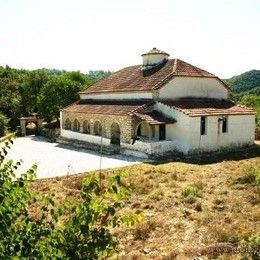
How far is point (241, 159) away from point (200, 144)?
3107 mm

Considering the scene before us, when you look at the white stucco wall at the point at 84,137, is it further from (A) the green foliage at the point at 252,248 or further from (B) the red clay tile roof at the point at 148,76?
(A) the green foliage at the point at 252,248

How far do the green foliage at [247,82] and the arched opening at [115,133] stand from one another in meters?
143

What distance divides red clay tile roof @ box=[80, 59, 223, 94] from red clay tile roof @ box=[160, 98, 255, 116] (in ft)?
6.56

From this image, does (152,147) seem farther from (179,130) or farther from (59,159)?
(59,159)

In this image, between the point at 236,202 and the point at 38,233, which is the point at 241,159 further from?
the point at 38,233

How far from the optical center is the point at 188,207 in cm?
1878

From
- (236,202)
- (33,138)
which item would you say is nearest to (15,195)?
(236,202)

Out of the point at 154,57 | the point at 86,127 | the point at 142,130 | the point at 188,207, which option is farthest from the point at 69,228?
the point at 86,127

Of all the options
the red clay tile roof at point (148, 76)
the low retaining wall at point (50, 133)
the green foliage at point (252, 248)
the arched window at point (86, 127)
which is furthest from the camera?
the low retaining wall at point (50, 133)

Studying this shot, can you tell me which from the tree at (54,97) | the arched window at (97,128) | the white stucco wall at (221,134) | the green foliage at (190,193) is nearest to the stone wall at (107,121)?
the arched window at (97,128)

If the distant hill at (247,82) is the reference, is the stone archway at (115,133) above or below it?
below

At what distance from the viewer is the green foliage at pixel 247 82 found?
172000mm

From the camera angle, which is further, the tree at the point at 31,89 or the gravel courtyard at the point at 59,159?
the tree at the point at 31,89

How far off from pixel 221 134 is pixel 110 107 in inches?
365
